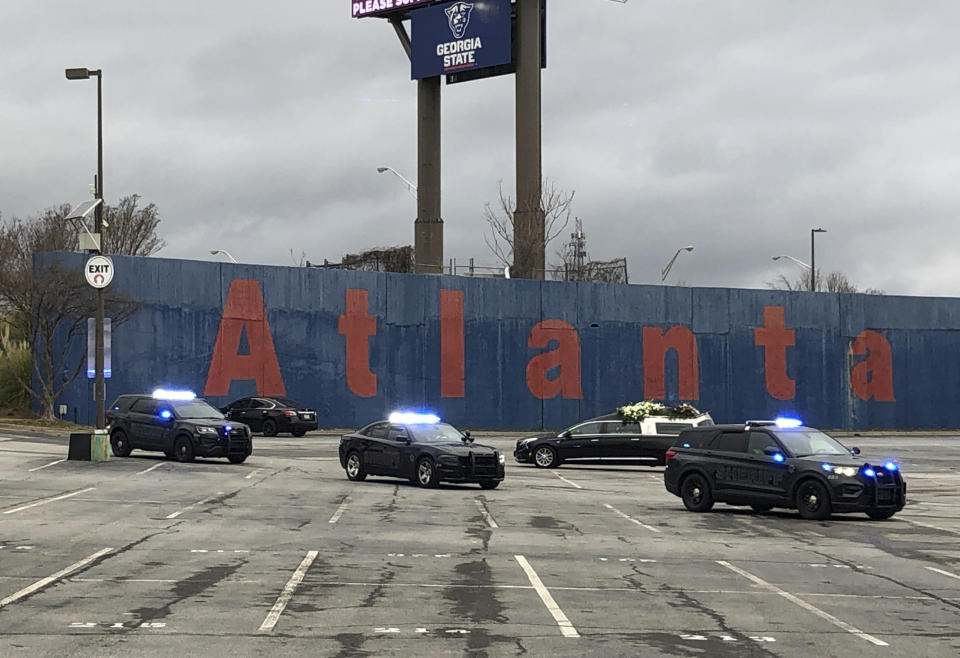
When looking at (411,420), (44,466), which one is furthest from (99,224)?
(411,420)

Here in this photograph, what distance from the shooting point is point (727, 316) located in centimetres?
6562

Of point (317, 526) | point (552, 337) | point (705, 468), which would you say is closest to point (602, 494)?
point (705, 468)

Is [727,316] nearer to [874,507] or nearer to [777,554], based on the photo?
[874,507]

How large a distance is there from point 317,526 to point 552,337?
42839 mm

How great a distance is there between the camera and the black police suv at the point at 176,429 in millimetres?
33531

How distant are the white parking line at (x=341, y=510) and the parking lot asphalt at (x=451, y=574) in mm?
90

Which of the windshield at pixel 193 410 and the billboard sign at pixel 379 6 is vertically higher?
the billboard sign at pixel 379 6

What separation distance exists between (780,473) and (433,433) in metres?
8.53

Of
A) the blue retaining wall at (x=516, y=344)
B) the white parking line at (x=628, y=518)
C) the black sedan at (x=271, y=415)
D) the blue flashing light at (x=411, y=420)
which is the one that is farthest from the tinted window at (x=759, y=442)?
the blue retaining wall at (x=516, y=344)

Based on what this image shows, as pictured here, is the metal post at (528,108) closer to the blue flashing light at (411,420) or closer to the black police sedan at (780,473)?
the blue flashing light at (411,420)

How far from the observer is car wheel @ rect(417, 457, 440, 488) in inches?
1075

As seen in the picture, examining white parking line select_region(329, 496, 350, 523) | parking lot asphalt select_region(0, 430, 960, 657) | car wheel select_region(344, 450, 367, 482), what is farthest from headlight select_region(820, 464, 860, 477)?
car wheel select_region(344, 450, 367, 482)

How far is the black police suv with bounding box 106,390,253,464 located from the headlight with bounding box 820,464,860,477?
17062mm

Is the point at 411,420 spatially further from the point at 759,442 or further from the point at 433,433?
the point at 759,442
